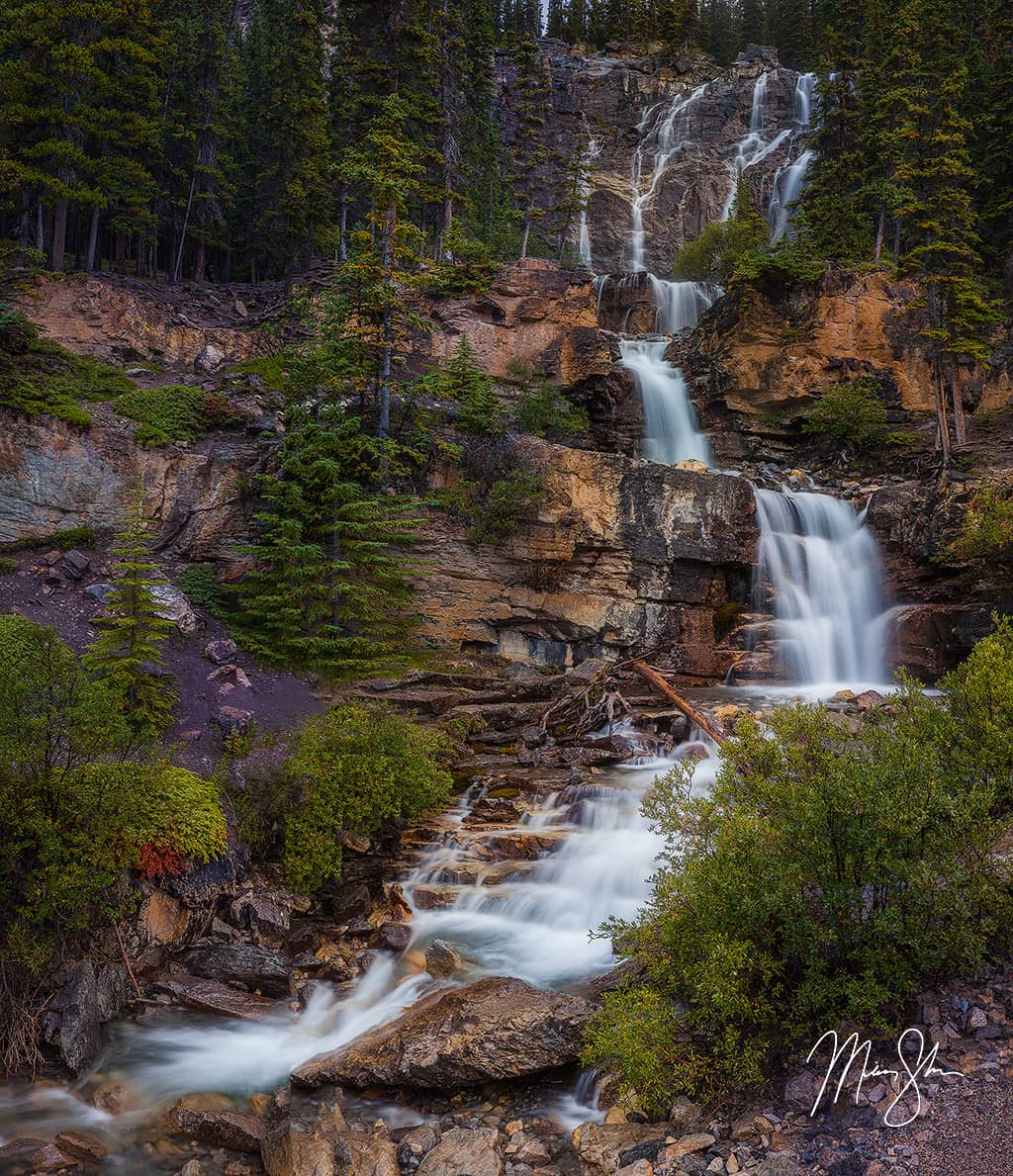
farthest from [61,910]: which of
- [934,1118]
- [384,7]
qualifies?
[384,7]

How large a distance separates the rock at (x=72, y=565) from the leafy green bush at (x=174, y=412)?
397 cm

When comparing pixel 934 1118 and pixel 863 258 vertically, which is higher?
pixel 863 258

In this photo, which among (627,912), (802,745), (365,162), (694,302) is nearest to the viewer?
(802,745)

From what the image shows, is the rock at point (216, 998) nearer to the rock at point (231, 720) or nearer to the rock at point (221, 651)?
the rock at point (231, 720)

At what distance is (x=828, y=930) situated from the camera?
562 centimetres

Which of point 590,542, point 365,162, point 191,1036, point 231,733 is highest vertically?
point 365,162

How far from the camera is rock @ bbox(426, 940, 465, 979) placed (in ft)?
29.7

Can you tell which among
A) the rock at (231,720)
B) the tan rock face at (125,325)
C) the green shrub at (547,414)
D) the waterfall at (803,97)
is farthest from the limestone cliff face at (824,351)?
the waterfall at (803,97)

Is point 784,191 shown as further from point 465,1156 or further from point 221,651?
point 465,1156

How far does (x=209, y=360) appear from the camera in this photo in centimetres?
2558

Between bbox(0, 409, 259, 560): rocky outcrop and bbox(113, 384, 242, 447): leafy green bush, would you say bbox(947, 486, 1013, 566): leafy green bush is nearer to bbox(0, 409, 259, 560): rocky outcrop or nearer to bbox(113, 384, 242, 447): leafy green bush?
bbox(0, 409, 259, 560): rocky outcrop

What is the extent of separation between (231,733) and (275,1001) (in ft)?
17.8

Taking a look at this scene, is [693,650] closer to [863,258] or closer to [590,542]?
[590,542]
